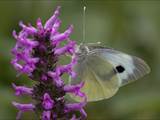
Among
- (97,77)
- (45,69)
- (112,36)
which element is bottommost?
(112,36)

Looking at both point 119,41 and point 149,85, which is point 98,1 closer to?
point 119,41

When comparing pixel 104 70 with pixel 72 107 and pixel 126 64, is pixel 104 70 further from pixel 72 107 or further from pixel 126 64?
pixel 72 107

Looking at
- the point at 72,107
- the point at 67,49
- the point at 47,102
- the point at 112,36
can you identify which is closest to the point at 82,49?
the point at 67,49

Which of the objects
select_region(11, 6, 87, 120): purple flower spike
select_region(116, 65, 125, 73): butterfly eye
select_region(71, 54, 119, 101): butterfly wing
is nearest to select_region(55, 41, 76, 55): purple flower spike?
select_region(11, 6, 87, 120): purple flower spike

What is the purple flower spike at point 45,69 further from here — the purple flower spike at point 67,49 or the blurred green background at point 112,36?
the blurred green background at point 112,36

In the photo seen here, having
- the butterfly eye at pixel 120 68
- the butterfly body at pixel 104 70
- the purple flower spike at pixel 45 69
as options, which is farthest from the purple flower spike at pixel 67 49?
the butterfly eye at pixel 120 68

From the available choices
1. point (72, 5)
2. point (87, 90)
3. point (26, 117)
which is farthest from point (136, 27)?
point (87, 90)
